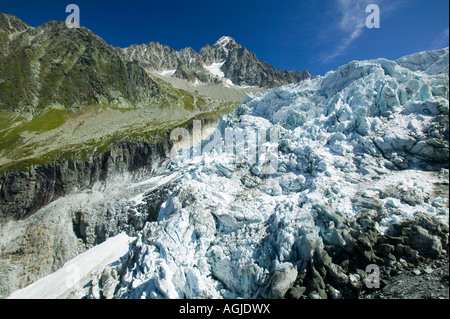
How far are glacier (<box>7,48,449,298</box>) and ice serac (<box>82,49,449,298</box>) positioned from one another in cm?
9

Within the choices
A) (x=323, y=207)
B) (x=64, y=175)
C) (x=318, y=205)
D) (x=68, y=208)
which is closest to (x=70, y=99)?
Result: (x=64, y=175)

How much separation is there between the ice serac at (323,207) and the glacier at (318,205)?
0.30 ft

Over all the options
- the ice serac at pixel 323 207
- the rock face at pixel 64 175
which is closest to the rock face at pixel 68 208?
the rock face at pixel 64 175

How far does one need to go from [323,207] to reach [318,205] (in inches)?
19.6

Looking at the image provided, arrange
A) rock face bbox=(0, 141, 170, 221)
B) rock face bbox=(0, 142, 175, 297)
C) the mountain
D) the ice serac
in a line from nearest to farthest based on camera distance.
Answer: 1. the ice serac
2. rock face bbox=(0, 142, 175, 297)
3. rock face bbox=(0, 141, 170, 221)
4. the mountain

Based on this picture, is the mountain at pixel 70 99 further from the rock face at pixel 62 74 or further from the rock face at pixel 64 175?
the rock face at pixel 64 175

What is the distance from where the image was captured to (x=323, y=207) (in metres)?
Result: 19.2

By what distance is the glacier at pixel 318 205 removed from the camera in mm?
16531

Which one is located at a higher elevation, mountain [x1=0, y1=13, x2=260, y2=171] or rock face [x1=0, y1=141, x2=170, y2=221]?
mountain [x1=0, y1=13, x2=260, y2=171]

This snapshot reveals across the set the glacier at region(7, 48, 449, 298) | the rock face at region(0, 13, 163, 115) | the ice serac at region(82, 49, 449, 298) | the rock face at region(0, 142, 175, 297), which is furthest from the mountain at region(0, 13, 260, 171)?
the ice serac at region(82, 49, 449, 298)

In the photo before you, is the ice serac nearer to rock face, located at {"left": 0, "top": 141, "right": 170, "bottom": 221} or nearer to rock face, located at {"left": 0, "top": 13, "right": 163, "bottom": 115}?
rock face, located at {"left": 0, "top": 141, "right": 170, "bottom": 221}

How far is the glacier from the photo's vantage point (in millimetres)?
16531

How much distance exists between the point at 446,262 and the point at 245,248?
Result: 12.6 metres
